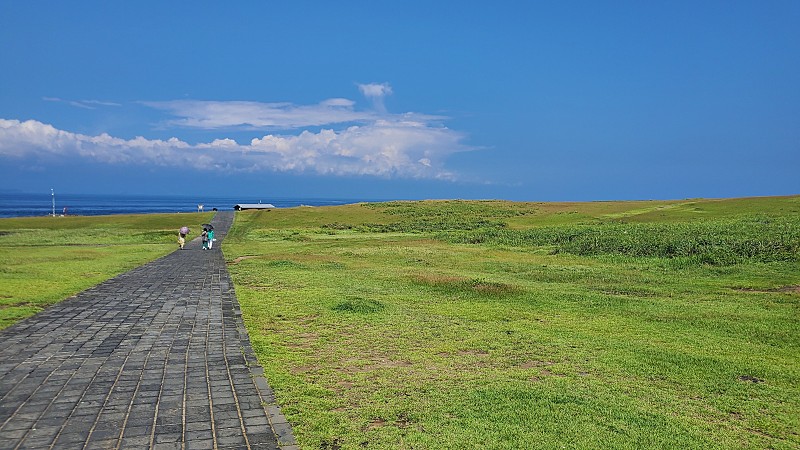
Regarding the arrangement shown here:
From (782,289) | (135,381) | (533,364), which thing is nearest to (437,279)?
(533,364)

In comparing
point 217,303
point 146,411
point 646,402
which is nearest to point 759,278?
point 646,402

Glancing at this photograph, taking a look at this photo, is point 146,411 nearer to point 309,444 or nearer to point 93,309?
point 309,444

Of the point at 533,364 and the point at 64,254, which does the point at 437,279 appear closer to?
the point at 533,364

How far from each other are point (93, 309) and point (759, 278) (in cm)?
2181

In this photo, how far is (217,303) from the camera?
1589 centimetres

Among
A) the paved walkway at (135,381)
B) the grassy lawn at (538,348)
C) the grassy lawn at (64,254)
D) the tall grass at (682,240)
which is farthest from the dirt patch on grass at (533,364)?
the tall grass at (682,240)

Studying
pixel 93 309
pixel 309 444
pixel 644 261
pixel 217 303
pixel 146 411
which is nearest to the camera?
pixel 309 444

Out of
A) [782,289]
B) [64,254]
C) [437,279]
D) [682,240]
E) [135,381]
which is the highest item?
[682,240]

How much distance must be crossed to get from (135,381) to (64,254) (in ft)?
85.7

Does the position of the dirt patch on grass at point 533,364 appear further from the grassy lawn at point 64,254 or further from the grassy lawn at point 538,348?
the grassy lawn at point 64,254

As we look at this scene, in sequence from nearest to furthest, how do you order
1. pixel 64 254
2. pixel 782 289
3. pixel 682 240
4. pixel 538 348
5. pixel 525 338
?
1. pixel 538 348
2. pixel 525 338
3. pixel 782 289
4. pixel 682 240
5. pixel 64 254

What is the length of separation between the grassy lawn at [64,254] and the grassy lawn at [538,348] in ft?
18.4

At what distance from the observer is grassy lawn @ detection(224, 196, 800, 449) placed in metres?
6.98

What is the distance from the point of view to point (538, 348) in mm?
10750
